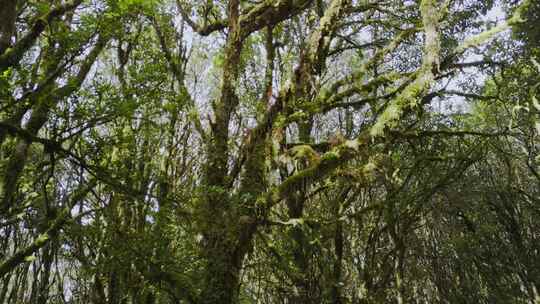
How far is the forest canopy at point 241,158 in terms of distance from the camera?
5.15 meters

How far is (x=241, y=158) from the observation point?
612 centimetres

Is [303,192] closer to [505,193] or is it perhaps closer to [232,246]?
[232,246]

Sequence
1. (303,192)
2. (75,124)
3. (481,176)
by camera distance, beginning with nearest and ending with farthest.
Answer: (75,124), (303,192), (481,176)

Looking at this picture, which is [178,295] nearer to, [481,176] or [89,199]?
[89,199]

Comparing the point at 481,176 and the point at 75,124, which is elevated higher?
the point at 481,176

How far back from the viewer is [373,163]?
5.08 meters

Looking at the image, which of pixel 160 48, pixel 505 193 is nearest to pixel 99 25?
pixel 160 48

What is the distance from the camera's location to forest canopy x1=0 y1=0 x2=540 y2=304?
515 centimetres

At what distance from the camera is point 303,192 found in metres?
6.48

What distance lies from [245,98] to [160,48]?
5.96 ft

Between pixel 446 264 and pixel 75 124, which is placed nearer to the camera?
pixel 75 124

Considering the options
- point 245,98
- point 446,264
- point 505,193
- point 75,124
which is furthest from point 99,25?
point 446,264

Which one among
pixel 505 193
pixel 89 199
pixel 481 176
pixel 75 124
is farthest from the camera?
pixel 481 176

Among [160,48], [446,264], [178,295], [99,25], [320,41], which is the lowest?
[178,295]
